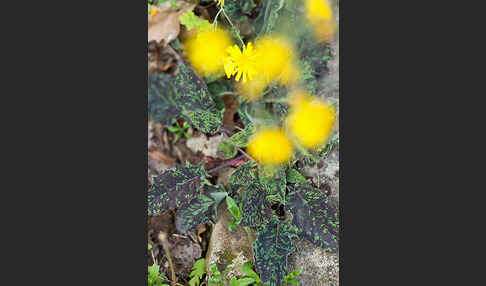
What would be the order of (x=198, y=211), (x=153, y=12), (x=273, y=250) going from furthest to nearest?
(x=153, y=12) < (x=198, y=211) < (x=273, y=250)

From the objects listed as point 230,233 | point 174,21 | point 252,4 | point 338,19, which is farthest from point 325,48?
point 230,233

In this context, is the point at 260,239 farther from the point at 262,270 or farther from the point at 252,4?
the point at 252,4

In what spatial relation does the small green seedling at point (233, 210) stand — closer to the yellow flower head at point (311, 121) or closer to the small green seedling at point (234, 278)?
the small green seedling at point (234, 278)

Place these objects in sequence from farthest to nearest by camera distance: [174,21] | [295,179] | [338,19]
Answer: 1. [174,21]
2. [295,179]
3. [338,19]

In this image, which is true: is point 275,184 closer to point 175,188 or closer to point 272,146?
point 272,146

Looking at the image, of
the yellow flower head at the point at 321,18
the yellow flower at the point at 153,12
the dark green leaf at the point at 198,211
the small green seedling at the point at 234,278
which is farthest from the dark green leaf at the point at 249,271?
the yellow flower at the point at 153,12

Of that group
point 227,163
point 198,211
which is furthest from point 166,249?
point 227,163
